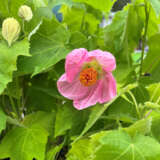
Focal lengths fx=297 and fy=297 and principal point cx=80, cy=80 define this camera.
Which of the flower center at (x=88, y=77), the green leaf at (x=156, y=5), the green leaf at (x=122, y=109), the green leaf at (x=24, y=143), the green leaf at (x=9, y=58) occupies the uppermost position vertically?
the green leaf at (x=156, y=5)

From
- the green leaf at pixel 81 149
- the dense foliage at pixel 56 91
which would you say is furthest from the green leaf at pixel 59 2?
the green leaf at pixel 81 149

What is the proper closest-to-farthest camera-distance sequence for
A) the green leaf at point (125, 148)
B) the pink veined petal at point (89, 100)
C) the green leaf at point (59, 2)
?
the green leaf at point (125, 148) < the pink veined petal at point (89, 100) < the green leaf at point (59, 2)

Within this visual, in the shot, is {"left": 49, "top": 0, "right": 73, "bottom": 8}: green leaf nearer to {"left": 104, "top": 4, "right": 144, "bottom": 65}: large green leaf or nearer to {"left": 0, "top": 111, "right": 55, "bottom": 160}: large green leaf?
{"left": 104, "top": 4, "right": 144, "bottom": 65}: large green leaf

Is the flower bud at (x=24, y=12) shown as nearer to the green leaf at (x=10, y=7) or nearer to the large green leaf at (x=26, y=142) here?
Answer: the green leaf at (x=10, y=7)

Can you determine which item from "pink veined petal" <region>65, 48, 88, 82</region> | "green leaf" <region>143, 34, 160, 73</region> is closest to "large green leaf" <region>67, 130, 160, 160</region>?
"pink veined petal" <region>65, 48, 88, 82</region>

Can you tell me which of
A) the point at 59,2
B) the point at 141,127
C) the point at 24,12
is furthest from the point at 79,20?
the point at 141,127

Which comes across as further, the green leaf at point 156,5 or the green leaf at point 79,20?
the green leaf at point 79,20

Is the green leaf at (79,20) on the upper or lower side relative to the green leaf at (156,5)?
lower

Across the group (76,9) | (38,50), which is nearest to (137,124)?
(38,50)
